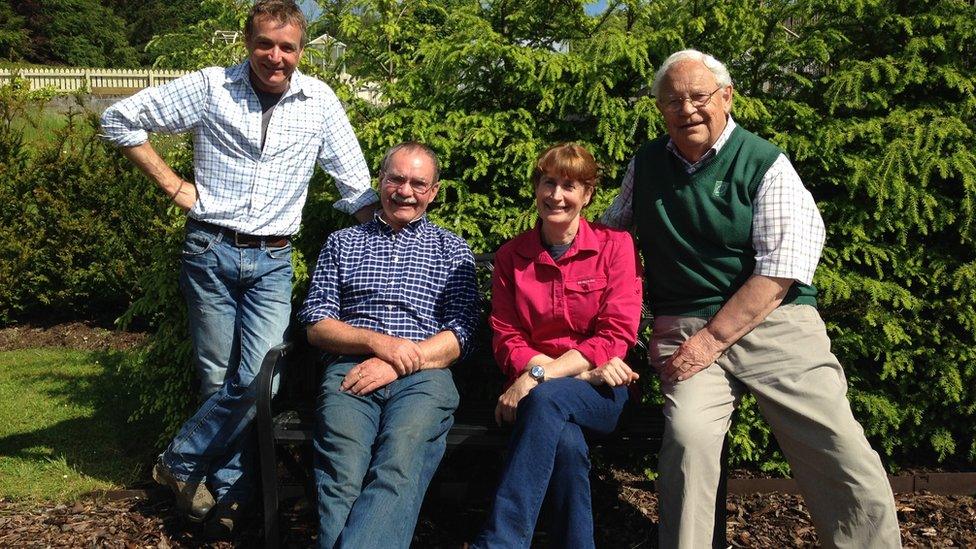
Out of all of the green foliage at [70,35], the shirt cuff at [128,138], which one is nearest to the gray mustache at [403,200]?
the shirt cuff at [128,138]

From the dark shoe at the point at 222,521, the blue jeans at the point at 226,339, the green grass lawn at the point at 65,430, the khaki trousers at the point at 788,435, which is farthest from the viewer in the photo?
the green grass lawn at the point at 65,430

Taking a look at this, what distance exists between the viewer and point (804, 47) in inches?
159

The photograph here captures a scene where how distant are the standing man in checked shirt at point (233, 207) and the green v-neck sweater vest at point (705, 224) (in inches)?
57.9

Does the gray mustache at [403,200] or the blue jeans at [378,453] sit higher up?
the gray mustache at [403,200]

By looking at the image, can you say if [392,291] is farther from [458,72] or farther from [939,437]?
[939,437]

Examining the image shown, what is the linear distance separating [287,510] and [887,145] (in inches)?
125

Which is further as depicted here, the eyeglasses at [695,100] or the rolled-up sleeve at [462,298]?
the rolled-up sleeve at [462,298]

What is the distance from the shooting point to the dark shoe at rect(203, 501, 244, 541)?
11.8 feet

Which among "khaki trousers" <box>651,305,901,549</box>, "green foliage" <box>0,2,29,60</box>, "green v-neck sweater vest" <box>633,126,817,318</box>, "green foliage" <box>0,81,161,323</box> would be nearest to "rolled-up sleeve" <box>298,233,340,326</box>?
"green v-neck sweater vest" <box>633,126,817,318</box>

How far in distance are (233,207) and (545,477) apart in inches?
65.5

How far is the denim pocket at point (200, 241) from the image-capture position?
347 cm

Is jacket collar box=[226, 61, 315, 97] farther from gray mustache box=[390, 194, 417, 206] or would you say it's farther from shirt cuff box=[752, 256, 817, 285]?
shirt cuff box=[752, 256, 817, 285]

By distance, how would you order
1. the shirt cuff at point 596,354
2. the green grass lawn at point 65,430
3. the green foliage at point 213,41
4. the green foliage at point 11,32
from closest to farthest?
the shirt cuff at point 596,354
the green grass lawn at point 65,430
the green foliage at point 213,41
the green foliage at point 11,32

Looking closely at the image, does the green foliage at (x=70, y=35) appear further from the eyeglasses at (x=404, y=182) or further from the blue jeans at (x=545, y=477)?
the blue jeans at (x=545, y=477)
